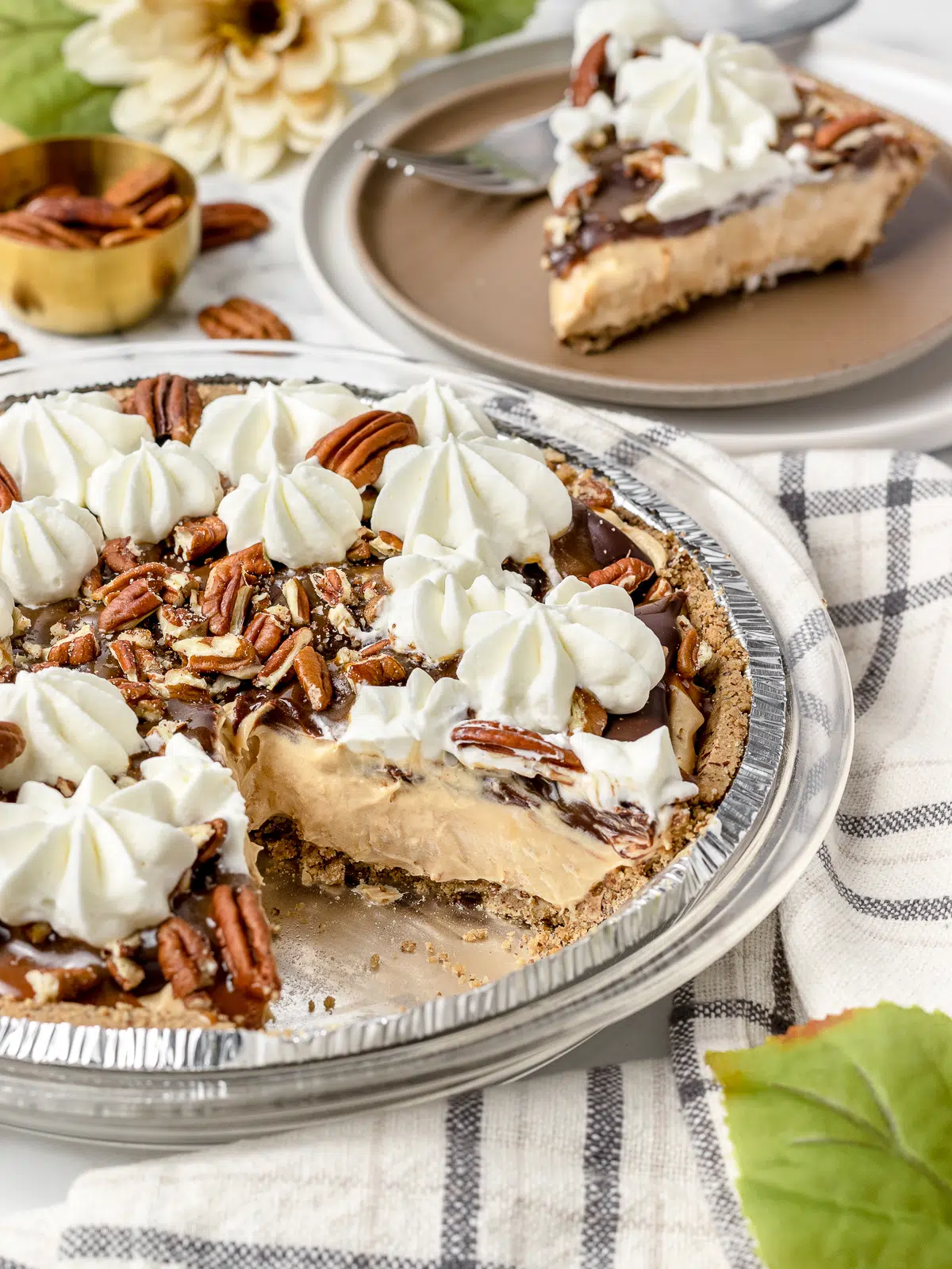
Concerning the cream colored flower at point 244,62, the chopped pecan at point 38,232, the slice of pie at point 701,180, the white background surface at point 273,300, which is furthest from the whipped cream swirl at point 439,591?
the cream colored flower at point 244,62

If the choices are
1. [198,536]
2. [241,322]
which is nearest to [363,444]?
[198,536]

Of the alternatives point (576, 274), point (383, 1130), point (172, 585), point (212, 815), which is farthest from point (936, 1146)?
point (576, 274)

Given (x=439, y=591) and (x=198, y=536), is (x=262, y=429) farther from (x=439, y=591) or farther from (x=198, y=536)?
(x=439, y=591)

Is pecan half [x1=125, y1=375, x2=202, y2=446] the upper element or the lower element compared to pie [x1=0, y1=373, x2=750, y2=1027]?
upper

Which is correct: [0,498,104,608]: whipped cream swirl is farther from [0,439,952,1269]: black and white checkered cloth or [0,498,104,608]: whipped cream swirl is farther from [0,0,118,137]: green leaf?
[0,0,118,137]: green leaf

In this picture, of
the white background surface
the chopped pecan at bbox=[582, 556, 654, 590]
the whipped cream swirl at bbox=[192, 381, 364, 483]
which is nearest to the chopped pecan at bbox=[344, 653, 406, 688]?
the chopped pecan at bbox=[582, 556, 654, 590]

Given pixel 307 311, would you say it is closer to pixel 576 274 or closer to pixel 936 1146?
pixel 576 274
